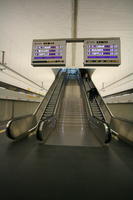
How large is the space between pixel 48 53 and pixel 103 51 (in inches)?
76.4

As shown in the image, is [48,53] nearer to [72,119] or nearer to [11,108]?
[72,119]

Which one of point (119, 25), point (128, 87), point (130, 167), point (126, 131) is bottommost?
point (130, 167)

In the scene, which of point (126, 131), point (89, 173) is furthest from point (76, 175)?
point (126, 131)

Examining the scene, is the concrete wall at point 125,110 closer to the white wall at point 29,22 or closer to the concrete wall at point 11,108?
the white wall at point 29,22

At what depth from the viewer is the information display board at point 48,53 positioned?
3445mm

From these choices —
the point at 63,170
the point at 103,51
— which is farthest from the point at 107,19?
the point at 63,170

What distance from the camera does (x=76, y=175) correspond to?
5.83 ft

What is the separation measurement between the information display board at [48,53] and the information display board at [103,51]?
2.90ft

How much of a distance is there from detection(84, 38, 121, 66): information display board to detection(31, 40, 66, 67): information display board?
883mm

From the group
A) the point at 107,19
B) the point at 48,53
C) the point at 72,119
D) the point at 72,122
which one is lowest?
the point at 72,122

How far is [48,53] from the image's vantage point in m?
3.49

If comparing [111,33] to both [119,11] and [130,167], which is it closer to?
[119,11]

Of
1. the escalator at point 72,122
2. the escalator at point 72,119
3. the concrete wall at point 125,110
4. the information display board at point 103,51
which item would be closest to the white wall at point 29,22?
the information display board at point 103,51

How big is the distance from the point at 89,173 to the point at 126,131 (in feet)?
7.22
